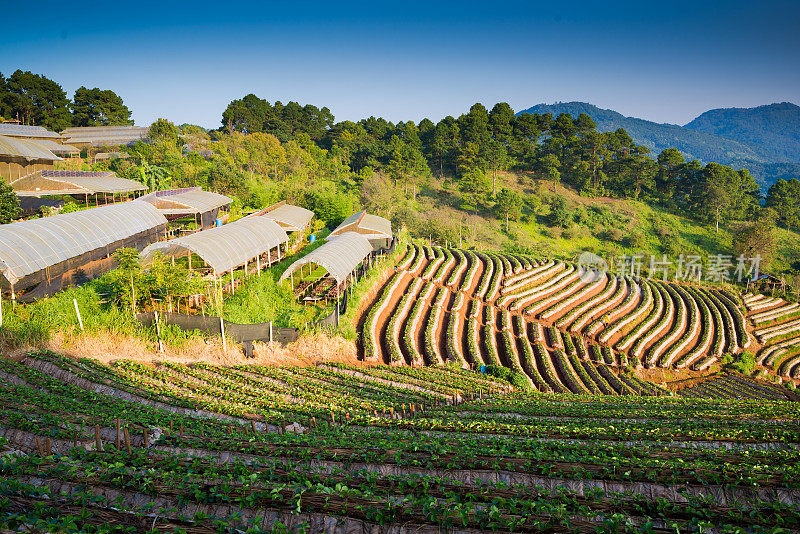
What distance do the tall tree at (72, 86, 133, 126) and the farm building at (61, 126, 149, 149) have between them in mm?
5654

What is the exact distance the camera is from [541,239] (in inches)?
1989

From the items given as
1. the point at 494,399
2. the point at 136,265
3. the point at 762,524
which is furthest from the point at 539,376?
the point at 136,265

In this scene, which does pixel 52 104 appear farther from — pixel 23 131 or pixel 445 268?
pixel 445 268

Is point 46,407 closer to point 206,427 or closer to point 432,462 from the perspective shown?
point 206,427

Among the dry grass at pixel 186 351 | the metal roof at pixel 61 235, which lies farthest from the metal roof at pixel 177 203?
the dry grass at pixel 186 351

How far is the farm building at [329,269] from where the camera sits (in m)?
19.7

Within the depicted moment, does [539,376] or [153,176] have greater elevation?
[153,176]

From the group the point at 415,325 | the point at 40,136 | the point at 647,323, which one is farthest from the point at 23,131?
the point at 647,323

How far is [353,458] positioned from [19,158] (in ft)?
119

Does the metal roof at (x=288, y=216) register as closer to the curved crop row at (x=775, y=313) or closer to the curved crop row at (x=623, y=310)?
Result: the curved crop row at (x=623, y=310)

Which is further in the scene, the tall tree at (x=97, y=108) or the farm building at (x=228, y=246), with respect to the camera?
the tall tree at (x=97, y=108)

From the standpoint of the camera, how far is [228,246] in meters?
19.6

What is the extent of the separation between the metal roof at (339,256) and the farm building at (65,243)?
873 cm

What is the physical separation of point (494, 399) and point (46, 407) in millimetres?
12037
